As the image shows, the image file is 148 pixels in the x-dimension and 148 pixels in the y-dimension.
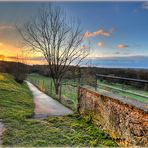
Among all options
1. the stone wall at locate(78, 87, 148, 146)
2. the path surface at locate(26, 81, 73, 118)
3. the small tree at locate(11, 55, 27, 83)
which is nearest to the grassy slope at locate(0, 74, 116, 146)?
the stone wall at locate(78, 87, 148, 146)

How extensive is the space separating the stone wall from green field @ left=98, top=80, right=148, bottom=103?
0.73ft

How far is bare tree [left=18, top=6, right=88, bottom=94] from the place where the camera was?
59.3ft

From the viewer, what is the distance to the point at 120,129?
5.31 meters

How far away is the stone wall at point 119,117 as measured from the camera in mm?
4461

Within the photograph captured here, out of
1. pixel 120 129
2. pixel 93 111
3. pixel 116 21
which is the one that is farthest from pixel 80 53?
pixel 120 129

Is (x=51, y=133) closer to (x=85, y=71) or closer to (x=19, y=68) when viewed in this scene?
(x=85, y=71)

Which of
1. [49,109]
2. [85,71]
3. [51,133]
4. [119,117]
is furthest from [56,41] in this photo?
[119,117]

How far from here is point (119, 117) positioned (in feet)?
17.5

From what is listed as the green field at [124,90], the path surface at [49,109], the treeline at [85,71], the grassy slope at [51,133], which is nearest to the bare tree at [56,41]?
the treeline at [85,71]

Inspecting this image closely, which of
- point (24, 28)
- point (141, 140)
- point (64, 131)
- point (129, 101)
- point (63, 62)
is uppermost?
point (24, 28)

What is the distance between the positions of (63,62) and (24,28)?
4.39 m

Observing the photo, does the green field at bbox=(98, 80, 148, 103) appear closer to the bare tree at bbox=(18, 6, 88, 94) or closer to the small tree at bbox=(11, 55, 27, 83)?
the bare tree at bbox=(18, 6, 88, 94)

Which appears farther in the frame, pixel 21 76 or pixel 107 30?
pixel 21 76

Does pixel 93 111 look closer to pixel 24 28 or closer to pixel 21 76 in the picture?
pixel 24 28
